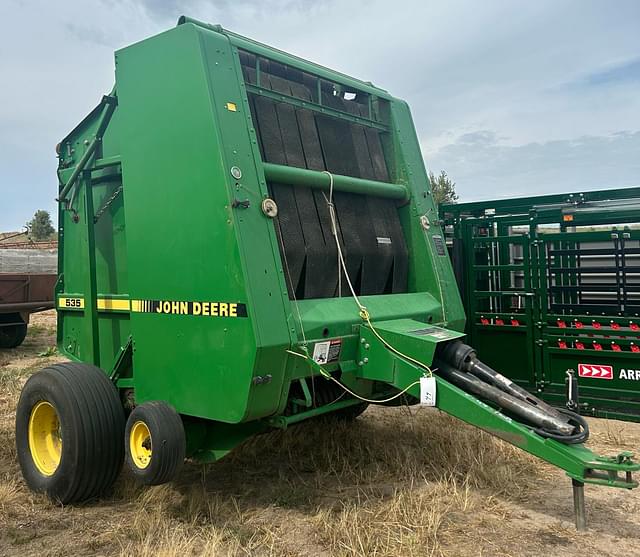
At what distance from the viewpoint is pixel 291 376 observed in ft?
10.9

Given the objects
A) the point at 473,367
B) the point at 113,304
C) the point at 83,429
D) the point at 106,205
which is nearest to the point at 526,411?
the point at 473,367

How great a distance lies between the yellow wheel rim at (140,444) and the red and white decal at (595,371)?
410 cm

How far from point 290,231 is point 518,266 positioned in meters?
3.20

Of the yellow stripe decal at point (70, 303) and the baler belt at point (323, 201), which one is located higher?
the baler belt at point (323, 201)

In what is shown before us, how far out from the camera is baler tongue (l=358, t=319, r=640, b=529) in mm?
2996

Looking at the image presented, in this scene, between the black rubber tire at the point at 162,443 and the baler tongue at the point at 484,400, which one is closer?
the baler tongue at the point at 484,400

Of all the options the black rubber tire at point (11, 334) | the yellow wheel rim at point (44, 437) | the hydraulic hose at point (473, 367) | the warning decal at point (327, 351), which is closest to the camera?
the warning decal at point (327, 351)

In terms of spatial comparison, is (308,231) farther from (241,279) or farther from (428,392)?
(428,392)

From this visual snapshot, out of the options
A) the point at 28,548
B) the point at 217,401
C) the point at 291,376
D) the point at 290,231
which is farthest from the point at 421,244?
the point at 28,548


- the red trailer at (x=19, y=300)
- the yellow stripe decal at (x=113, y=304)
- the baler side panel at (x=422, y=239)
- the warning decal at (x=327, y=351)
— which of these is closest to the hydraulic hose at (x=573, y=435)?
the warning decal at (x=327, y=351)

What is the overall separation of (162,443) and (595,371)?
13.6 feet

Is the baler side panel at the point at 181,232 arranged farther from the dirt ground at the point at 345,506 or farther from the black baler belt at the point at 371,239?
the black baler belt at the point at 371,239

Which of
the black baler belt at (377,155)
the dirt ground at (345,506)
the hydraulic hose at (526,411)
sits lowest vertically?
the dirt ground at (345,506)

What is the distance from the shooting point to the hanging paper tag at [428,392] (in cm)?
334
